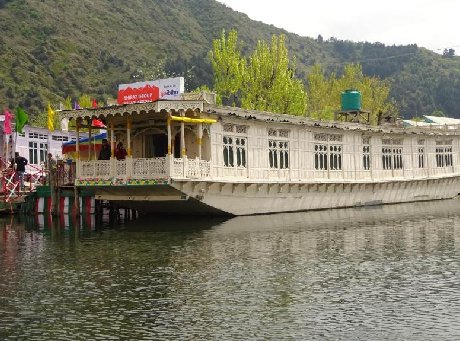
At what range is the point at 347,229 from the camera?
2616 cm

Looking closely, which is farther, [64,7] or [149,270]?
[64,7]

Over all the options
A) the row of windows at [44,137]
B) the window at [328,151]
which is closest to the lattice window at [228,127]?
the window at [328,151]

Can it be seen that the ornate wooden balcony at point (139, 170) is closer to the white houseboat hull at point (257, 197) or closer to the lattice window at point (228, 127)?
the white houseboat hull at point (257, 197)

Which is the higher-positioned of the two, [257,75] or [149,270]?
[257,75]

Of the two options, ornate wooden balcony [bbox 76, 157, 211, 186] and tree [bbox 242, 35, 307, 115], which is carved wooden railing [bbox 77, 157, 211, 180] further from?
tree [bbox 242, 35, 307, 115]

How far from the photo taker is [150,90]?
31812 millimetres

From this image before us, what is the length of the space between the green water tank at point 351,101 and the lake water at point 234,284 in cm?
1960

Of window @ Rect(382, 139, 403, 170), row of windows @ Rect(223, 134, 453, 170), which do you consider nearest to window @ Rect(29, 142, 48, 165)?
row of windows @ Rect(223, 134, 453, 170)

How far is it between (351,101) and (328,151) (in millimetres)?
7913

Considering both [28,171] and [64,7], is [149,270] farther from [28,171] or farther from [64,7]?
[64,7]

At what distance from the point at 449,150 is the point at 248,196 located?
2252cm

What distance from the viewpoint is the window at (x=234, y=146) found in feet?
106

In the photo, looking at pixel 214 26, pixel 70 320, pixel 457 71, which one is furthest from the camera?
pixel 457 71

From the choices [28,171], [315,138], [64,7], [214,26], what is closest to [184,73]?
[64,7]
